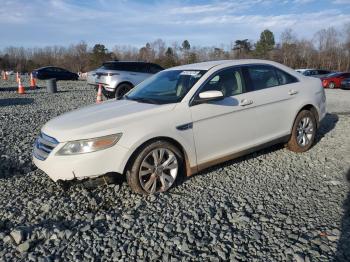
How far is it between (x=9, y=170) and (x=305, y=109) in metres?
4.94

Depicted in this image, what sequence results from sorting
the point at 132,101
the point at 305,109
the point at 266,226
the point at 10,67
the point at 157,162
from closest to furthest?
the point at 266,226, the point at 157,162, the point at 132,101, the point at 305,109, the point at 10,67

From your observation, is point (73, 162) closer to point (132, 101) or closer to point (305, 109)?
point (132, 101)

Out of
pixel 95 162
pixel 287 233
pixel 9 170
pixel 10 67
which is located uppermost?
pixel 10 67

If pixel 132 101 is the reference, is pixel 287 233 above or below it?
below

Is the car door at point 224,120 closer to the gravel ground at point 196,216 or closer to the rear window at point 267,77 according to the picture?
the rear window at point 267,77

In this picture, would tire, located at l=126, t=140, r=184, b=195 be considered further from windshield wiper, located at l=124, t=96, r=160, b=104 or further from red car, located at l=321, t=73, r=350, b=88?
red car, located at l=321, t=73, r=350, b=88

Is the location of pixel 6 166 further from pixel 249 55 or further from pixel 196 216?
pixel 249 55

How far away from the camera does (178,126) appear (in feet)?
13.4

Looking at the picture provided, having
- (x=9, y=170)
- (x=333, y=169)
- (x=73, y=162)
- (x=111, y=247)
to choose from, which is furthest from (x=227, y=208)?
(x=9, y=170)

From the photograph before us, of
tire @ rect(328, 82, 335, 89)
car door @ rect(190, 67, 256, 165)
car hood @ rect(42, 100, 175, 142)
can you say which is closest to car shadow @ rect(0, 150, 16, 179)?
car hood @ rect(42, 100, 175, 142)

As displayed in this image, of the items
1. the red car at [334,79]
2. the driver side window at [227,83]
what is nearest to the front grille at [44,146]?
the driver side window at [227,83]

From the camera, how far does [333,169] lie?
4961mm

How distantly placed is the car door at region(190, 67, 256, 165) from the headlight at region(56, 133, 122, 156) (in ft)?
3.65

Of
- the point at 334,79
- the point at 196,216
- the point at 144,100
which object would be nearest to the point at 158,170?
the point at 196,216
